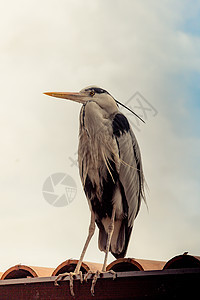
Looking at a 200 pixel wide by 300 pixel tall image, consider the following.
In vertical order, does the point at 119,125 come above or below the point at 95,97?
below

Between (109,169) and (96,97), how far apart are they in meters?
0.44

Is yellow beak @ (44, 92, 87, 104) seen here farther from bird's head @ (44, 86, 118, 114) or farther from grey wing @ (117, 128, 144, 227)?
grey wing @ (117, 128, 144, 227)

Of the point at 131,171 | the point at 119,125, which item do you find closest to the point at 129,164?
Result: the point at 131,171

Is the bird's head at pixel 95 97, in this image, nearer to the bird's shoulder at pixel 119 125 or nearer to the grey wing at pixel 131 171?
the bird's shoulder at pixel 119 125

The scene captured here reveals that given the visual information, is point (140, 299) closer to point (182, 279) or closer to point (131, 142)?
point (182, 279)

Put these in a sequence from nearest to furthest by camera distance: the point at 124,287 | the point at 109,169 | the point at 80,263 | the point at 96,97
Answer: the point at 124,287 < the point at 80,263 < the point at 109,169 < the point at 96,97

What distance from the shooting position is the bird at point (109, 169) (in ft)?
7.14

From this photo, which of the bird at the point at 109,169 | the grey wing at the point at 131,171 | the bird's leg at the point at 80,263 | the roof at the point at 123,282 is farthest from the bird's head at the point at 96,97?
the roof at the point at 123,282

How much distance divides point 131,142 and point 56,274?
2.72 feet

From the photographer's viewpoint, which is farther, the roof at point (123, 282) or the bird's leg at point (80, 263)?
the bird's leg at point (80, 263)

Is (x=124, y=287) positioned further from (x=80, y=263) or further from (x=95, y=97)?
(x=95, y=97)

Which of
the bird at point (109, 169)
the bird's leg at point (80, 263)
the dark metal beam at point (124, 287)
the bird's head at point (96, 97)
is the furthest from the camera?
the bird's head at point (96, 97)

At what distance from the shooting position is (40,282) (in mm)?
1999

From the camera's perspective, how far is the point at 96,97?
230cm
